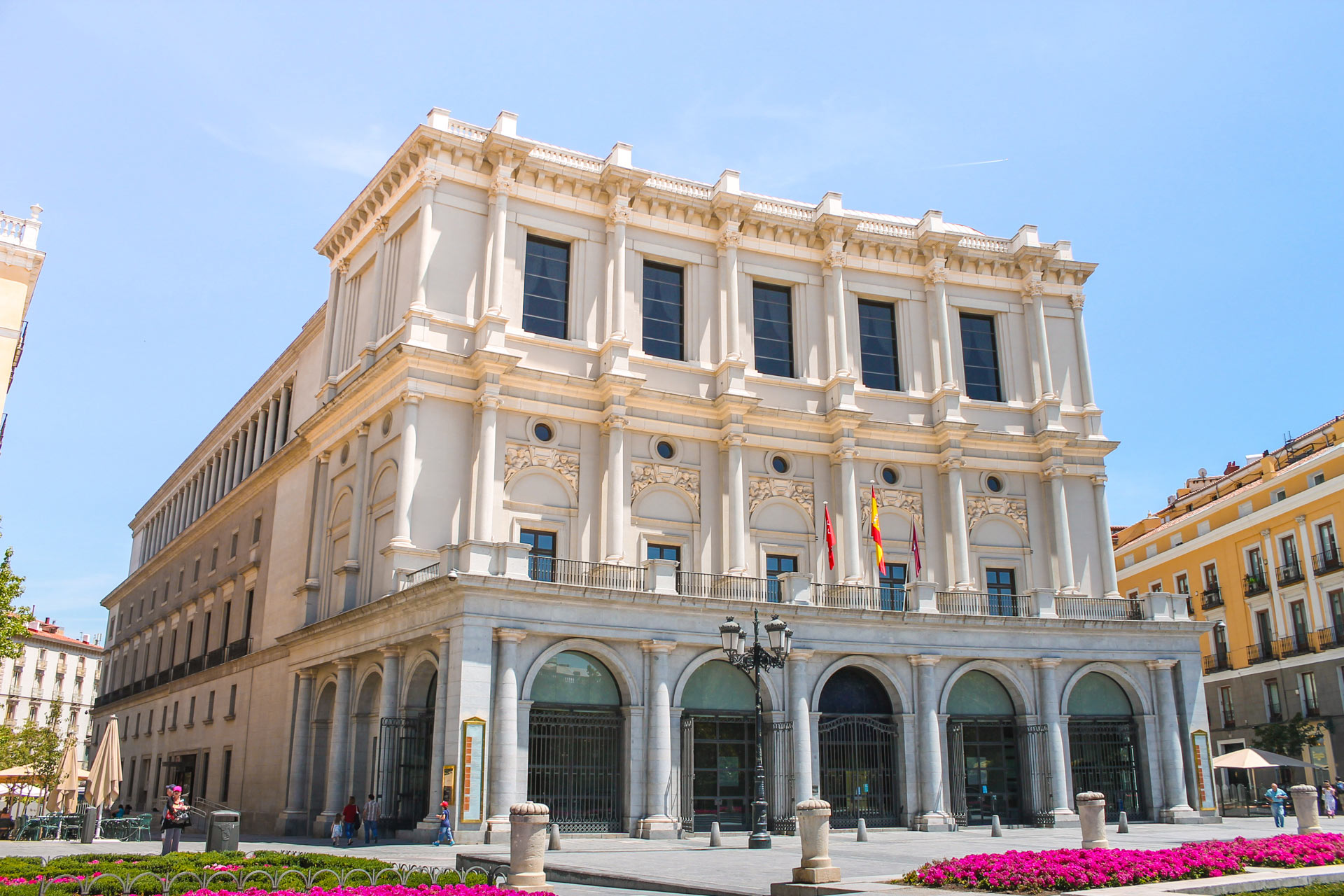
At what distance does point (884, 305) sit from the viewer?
38.8 metres

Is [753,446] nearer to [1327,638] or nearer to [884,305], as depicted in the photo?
[884,305]

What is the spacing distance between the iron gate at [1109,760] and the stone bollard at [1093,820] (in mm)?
14603

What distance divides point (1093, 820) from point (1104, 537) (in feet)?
67.6

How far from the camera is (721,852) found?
2288 centimetres

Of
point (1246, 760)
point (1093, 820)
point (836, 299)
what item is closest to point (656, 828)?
point (1093, 820)

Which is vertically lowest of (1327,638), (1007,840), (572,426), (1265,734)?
(1007,840)

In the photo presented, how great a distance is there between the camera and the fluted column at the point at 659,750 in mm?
26562

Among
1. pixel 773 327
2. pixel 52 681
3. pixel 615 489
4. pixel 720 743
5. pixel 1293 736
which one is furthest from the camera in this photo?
pixel 52 681

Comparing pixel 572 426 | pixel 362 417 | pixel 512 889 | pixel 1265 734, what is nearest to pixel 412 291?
pixel 362 417

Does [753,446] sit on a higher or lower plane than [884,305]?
lower

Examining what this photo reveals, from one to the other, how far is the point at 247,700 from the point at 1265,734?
38.6 meters

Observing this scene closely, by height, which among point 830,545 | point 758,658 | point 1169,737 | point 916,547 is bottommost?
point 1169,737

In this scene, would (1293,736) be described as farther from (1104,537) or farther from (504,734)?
(504,734)

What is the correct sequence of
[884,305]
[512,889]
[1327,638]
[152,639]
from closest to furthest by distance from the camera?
[512,889] → [884,305] → [1327,638] → [152,639]
